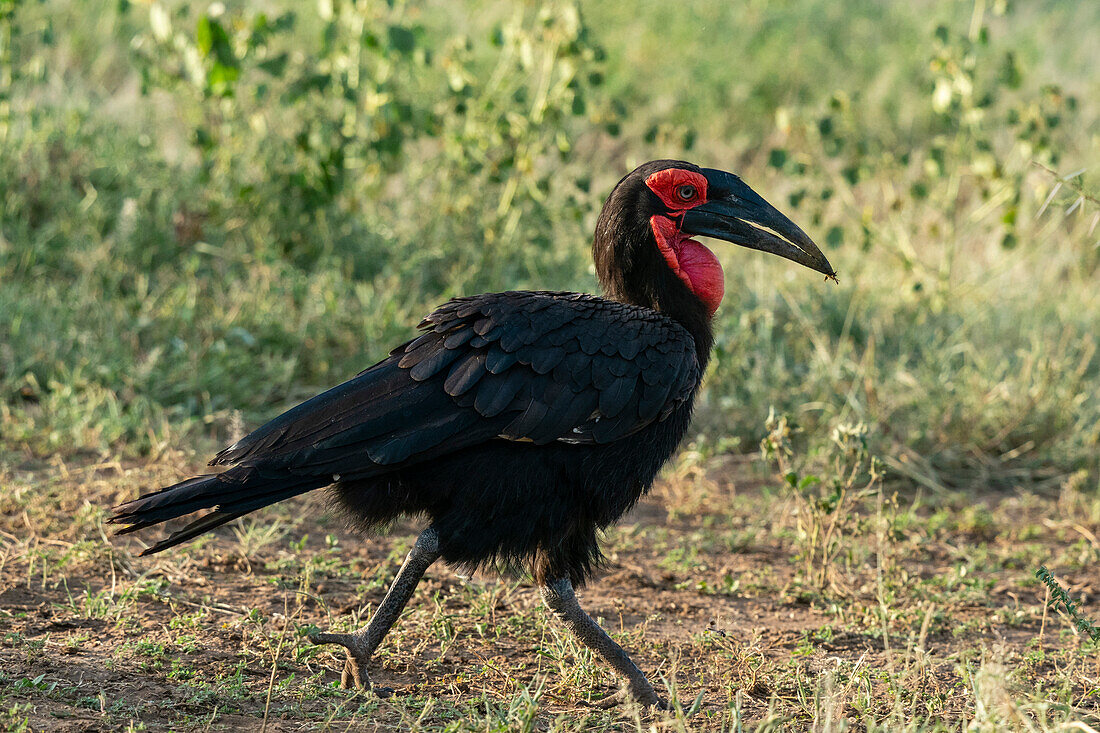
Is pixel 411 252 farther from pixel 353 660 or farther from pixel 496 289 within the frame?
pixel 353 660

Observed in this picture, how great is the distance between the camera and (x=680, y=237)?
338cm

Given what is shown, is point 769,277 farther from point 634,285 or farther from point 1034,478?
point 634,285

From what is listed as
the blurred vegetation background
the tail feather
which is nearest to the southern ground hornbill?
the tail feather

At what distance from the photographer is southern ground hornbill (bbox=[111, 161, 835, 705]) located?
9.60 ft

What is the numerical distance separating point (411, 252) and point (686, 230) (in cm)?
284

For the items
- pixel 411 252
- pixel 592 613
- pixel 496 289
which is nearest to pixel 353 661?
pixel 592 613

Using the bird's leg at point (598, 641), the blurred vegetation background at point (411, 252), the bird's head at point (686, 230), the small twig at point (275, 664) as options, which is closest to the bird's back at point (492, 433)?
the bird's leg at point (598, 641)

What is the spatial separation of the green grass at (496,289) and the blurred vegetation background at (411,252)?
0.07ft

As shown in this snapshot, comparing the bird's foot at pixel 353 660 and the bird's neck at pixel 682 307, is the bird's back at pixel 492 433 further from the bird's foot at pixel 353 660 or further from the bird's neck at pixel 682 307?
the bird's foot at pixel 353 660

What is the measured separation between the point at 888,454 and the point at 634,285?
6.53ft

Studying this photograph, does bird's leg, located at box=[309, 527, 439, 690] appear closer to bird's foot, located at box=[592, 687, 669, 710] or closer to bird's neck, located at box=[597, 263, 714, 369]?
bird's foot, located at box=[592, 687, 669, 710]

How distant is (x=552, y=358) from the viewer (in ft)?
9.99

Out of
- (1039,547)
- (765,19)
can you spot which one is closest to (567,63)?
(1039,547)

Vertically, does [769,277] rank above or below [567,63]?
below
